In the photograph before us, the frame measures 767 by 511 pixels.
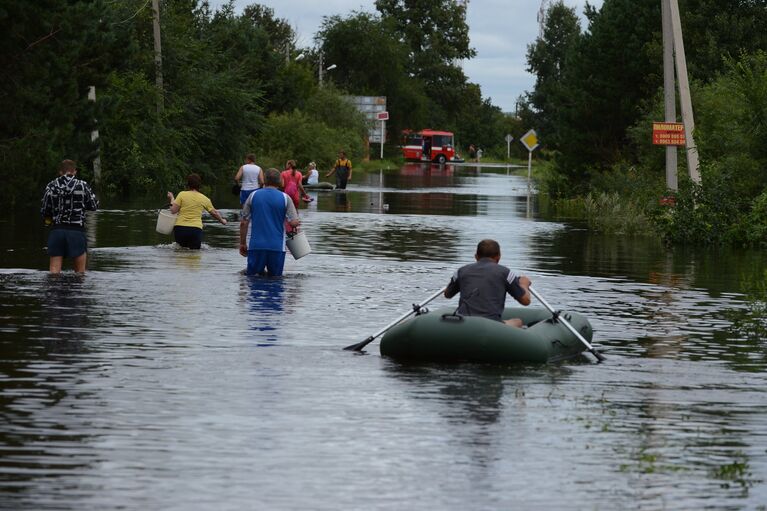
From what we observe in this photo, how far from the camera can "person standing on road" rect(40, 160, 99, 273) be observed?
21.5 meters

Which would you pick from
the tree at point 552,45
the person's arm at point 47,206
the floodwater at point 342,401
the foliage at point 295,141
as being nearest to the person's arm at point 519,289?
the floodwater at point 342,401

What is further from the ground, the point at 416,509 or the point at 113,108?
the point at 113,108

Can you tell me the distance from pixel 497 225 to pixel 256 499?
3304 centimetres

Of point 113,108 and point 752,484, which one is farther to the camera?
point 113,108

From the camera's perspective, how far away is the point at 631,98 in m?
54.5

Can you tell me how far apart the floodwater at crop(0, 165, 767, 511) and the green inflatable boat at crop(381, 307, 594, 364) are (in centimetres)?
18

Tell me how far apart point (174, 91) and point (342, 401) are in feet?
167

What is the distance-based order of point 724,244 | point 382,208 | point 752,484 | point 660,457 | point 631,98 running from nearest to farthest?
point 752,484
point 660,457
point 724,244
point 382,208
point 631,98

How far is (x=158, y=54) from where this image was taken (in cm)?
5941

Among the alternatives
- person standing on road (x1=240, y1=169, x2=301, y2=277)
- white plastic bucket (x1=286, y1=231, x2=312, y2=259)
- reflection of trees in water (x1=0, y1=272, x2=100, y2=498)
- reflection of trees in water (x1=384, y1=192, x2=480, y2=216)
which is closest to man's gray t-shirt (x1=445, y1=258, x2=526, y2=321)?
reflection of trees in water (x1=0, y1=272, x2=100, y2=498)

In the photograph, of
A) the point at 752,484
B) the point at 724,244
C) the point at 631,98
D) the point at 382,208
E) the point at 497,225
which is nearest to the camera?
the point at 752,484

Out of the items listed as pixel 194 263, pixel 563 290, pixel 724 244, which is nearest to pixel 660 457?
pixel 563 290

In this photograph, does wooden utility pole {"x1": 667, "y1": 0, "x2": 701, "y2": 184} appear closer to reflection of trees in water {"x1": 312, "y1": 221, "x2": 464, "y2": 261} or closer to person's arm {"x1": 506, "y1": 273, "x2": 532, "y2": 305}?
reflection of trees in water {"x1": 312, "y1": 221, "x2": 464, "y2": 261}

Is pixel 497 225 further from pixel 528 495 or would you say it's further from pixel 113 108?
pixel 528 495
